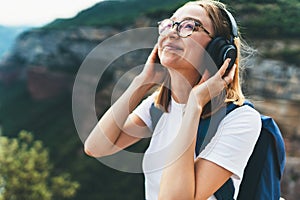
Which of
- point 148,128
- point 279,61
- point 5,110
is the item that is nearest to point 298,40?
point 279,61

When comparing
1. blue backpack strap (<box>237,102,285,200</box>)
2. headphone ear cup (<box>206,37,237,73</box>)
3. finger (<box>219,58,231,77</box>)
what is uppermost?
headphone ear cup (<box>206,37,237,73</box>)

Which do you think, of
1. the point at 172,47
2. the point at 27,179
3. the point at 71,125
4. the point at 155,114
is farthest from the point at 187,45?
the point at 71,125


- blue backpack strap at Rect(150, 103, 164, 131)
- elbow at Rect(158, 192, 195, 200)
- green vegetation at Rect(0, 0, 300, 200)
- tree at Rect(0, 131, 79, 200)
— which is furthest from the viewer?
tree at Rect(0, 131, 79, 200)

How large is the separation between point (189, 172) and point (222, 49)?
164 mm

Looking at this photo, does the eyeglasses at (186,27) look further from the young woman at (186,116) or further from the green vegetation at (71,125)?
the green vegetation at (71,125)

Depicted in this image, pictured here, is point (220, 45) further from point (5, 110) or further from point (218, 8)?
point (5, 110)

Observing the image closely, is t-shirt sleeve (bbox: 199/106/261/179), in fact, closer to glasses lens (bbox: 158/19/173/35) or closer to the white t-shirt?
the white t-shirt

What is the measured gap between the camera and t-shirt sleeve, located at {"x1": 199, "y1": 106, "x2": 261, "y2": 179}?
0.52 metres

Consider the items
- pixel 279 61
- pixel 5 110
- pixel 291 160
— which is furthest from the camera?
pixel 5 110

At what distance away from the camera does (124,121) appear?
668mm

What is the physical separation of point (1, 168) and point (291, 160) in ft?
8.36

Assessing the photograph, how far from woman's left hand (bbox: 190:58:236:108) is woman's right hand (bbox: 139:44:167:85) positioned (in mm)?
93

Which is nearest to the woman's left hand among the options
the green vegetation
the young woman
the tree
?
the young woman

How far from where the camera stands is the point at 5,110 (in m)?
5.96
